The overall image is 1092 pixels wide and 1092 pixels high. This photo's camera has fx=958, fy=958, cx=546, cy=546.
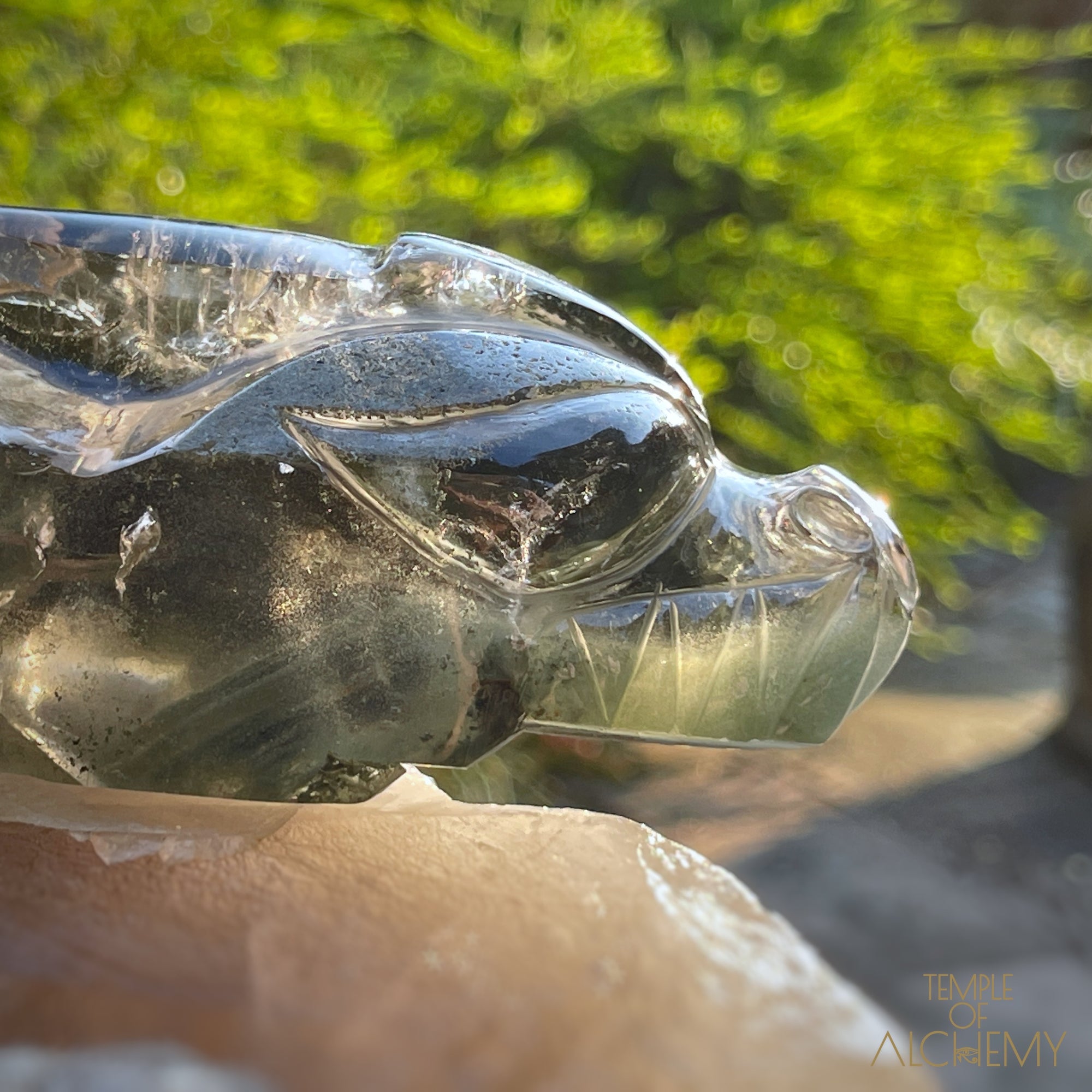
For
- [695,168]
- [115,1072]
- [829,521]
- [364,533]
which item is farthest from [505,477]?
[695,168]

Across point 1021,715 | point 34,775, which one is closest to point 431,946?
point 34,775

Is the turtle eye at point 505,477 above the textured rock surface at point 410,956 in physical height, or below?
above

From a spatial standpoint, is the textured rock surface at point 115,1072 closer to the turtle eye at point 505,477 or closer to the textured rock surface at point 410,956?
the textured rock surface at point 410,956

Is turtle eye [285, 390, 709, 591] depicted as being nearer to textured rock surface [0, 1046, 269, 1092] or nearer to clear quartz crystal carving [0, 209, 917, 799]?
clear quartz crystal carving [0, 209, 917, 799]

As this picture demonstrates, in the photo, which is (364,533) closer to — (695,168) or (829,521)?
(829,521)

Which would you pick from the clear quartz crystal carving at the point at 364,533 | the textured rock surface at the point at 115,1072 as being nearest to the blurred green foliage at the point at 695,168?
the clear quartz crystal carving at the point at 364,533

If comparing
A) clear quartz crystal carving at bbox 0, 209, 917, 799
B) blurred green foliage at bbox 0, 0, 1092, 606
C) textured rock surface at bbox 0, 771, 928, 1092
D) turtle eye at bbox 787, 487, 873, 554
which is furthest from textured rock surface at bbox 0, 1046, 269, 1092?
blurred green foliage at bbox 0, 0, 1092, 606
